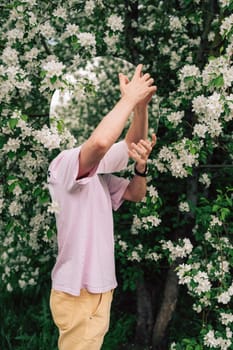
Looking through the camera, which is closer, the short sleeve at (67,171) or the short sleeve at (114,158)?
the short sleeve at (67,171)

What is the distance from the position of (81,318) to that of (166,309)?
1729mm

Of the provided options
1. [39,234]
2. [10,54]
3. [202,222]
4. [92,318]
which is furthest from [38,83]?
[92,318]

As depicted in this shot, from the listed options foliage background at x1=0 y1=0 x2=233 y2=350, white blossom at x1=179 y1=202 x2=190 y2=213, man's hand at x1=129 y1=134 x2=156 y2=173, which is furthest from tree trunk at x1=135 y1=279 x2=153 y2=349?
man's hand at x1=129 y1=134 x2=156 y2=173

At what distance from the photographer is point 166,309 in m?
3.93

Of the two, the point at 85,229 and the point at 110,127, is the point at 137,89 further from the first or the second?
the point at 85,229

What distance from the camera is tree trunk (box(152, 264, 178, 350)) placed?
3.89 meters

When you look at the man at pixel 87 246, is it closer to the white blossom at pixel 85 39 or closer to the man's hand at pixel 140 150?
the man's hand at pixel 140 150

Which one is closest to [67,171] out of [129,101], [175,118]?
[129,101]

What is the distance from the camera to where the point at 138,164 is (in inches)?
93.7

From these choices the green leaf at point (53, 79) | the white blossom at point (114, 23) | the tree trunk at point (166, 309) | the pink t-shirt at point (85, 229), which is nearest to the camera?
the pink t-shirt at point (85, 229)

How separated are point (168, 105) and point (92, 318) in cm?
158

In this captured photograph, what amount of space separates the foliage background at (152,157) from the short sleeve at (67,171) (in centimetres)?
28

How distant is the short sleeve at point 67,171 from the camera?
6.82 ft

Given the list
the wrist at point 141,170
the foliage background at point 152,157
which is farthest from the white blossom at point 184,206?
the wrist at point 141,170
